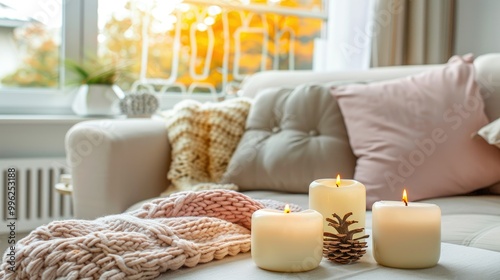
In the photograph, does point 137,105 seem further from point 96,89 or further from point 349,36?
point 349,36

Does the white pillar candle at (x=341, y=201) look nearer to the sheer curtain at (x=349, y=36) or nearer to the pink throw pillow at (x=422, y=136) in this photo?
the pink throw pillow at (x=422, y=136)

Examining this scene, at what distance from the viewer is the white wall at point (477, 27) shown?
10.4ft

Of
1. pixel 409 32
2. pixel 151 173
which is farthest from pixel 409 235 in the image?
pixel 409 32

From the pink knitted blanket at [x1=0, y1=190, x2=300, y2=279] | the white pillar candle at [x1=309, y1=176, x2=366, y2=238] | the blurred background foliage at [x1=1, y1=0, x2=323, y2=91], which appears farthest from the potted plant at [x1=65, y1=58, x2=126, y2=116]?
the white pillar candle at [x1=309, y1=176, x2=366, y2=238]

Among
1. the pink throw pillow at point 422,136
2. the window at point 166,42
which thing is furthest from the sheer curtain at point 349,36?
the pink throw pillow at point 422,136

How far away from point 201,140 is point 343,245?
42.0 inches

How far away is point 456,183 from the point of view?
5.63 feet

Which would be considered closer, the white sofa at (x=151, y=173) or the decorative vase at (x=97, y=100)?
the white sofa at (x=151, y=173)

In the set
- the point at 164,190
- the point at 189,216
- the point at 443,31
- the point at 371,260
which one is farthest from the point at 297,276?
the point at 443,31

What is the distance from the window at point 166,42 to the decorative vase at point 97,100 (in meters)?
0.17

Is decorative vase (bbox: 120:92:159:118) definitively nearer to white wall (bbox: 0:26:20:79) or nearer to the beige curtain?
white wall (bbox: 0:26:20:79)

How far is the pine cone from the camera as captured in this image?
94 centimetres

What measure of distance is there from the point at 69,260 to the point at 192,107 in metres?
1.14

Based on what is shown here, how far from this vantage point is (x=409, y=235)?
35.8 inches
